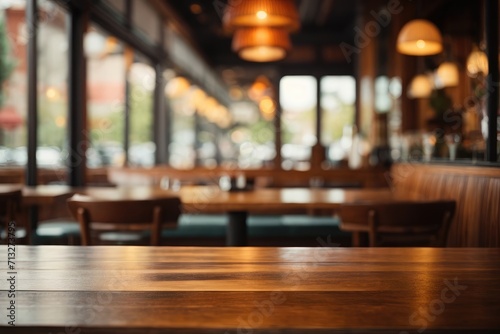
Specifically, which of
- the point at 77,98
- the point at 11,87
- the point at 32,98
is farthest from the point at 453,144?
the point at 11,87

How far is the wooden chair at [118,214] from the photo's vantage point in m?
2.62

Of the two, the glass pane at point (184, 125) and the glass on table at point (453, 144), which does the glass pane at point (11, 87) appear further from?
the glass pane at point (184, 125)

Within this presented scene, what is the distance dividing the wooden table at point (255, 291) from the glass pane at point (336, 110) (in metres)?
12.9

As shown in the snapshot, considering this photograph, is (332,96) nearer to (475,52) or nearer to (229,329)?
(475,52)

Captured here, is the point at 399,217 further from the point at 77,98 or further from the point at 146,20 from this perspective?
the point at 146,20

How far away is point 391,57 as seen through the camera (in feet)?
30.5

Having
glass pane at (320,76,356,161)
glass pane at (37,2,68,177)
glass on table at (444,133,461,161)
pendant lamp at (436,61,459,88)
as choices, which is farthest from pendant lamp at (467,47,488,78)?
glass pane at (320,76,356,161)

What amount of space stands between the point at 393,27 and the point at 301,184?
3.76 m

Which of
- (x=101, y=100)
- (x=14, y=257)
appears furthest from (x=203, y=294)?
(x=101, y=100)

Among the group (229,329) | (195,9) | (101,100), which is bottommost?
(229,329)

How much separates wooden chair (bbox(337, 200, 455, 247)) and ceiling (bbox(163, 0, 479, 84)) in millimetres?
7348

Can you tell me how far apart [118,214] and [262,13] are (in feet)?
6.29

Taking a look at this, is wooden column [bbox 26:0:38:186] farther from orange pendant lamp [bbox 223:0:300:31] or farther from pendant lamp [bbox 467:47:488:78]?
pendant lamp [bbox 467:47:488:78]

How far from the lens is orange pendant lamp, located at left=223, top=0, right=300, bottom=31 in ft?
12.8
